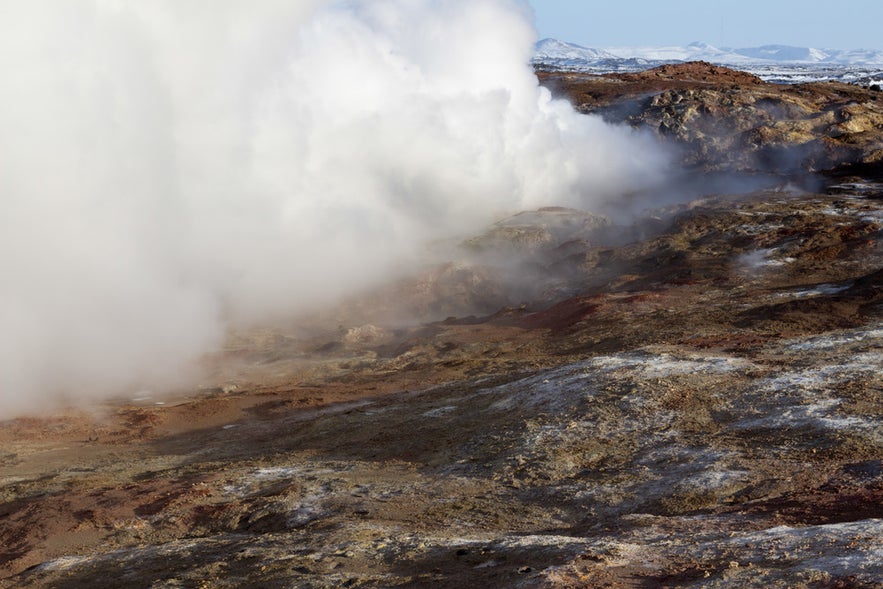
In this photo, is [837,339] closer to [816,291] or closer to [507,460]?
[816,291]

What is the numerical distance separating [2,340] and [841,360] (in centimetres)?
1369

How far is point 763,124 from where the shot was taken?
36.5 m

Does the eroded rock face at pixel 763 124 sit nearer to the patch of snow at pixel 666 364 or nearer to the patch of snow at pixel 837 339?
the patch of snow at pixel 837 339

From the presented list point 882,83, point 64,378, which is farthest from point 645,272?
point 882,83

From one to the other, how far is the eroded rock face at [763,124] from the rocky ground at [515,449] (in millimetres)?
12291

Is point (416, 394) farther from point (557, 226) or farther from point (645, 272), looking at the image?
point (557, 226)

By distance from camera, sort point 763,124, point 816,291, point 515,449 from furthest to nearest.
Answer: point 763,124
point 816,291
point 515,449

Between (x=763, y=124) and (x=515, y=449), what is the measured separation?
29381 millimetres

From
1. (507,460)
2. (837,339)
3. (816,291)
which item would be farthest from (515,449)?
(816,291)

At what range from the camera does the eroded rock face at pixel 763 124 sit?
34.1 meters

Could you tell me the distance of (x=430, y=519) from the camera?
8.70 meters

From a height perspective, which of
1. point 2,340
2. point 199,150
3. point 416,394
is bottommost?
point 416,394

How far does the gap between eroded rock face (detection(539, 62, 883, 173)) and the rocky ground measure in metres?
12.3

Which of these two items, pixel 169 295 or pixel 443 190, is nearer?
pixel 169 295
